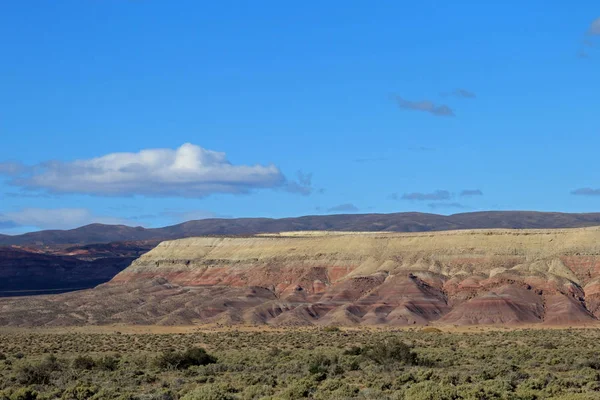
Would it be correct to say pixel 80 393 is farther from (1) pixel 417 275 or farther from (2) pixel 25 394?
(1) pixel 417 275

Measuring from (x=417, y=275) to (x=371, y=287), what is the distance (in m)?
6.10

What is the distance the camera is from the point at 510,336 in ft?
229

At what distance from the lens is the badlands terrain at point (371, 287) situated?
10156 cm

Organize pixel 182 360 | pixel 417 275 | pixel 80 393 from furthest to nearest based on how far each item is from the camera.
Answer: pixel 417 275, pixel 182 360, pixel 80 393

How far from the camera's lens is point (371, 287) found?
11444 cm

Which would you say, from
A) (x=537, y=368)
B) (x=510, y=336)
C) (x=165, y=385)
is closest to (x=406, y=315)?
(x=510, y=336)

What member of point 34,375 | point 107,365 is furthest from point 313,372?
point 34,375

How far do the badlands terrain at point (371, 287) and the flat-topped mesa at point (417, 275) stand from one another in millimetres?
177

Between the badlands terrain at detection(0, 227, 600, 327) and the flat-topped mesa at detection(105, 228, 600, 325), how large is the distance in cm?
18

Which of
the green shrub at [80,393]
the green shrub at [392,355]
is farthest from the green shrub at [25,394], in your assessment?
the green shrub at [392,355]

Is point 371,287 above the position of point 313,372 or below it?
above

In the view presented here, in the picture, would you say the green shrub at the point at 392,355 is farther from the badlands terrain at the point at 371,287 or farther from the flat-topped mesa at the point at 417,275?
the flat-topped mesa at the point at 417,275

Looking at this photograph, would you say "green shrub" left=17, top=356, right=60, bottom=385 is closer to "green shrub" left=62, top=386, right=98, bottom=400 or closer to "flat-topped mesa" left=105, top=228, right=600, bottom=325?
"green shrub" left=62, top=386, right=98, bottom=400

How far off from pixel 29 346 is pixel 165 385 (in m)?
31.5
